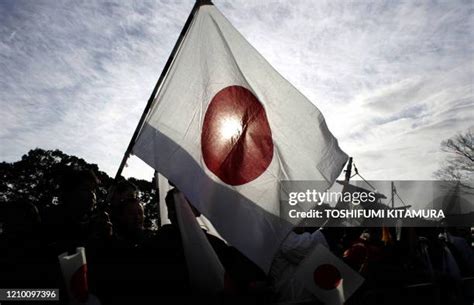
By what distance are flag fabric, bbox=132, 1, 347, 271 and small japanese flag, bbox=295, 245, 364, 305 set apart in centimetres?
120

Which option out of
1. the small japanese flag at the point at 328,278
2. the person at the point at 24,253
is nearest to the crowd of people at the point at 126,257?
the person at the point at 24,253

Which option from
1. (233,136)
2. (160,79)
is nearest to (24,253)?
(160,79)

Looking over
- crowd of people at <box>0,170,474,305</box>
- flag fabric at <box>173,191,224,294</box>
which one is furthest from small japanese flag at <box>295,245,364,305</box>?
flag fabric at <box>173,191,224,294</box>

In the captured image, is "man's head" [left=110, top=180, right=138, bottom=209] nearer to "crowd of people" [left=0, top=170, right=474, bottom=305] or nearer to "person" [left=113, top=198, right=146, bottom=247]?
"crowd of people" [left=0, top=170, right=474, bottom=305]

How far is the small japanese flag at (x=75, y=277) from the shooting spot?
191cm

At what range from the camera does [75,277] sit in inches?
75.8

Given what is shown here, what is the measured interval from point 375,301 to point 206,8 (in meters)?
3.84

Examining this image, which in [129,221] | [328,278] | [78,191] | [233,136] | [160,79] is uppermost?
[160,79]

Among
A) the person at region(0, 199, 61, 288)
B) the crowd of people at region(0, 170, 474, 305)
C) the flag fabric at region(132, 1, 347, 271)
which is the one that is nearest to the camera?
the person at region(0, 199, 61, 288)

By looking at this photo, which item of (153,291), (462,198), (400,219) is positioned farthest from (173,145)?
(462,198)

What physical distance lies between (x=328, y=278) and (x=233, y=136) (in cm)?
188

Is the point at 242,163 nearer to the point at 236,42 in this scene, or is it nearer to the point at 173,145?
the point at 173,145

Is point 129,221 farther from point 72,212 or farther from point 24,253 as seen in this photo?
point 24,253

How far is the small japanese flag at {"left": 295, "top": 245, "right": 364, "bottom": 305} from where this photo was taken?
11.3ft
